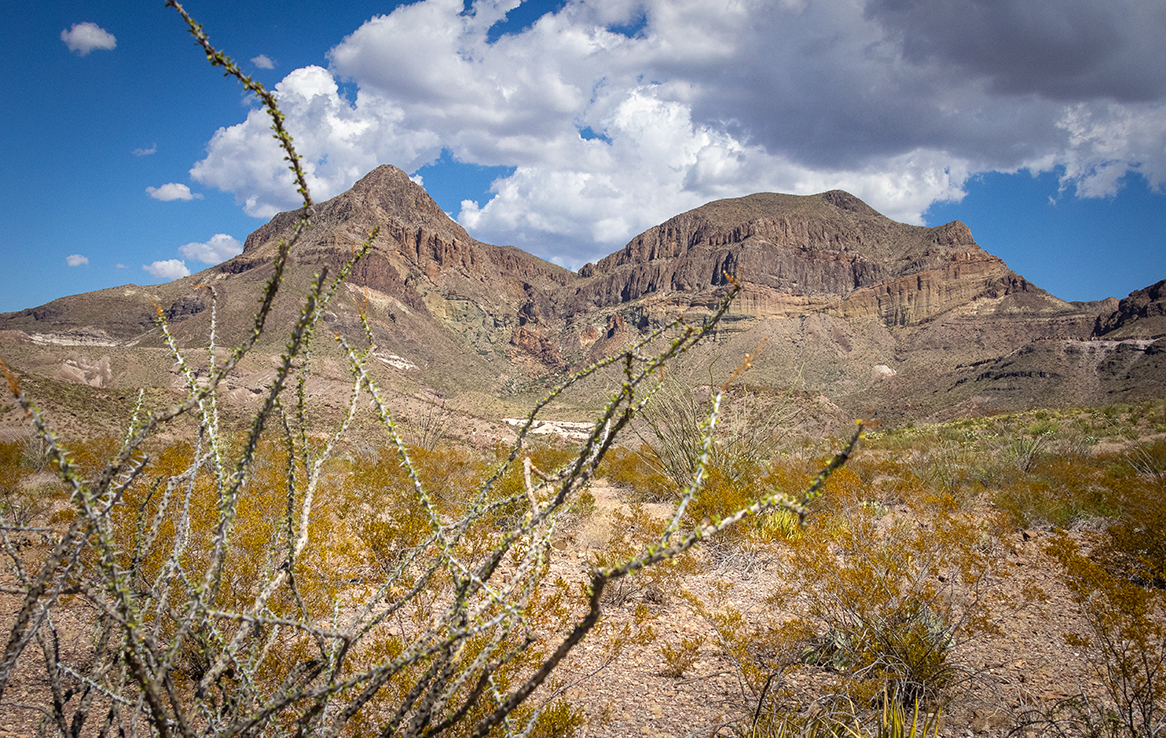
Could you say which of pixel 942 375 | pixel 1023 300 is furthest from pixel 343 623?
pixel 1023 300

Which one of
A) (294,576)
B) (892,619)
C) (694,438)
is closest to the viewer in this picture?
(294,576)

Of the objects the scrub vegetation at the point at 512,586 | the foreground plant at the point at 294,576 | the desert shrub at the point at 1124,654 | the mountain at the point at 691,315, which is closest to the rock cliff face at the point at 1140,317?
the mountain at the point at 691,315

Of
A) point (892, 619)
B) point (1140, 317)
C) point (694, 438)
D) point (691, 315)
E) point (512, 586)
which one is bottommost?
point (892, 619)

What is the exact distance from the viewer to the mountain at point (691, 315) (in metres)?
49.4

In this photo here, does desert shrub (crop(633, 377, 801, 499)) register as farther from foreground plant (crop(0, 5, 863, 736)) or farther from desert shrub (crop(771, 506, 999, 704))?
foreground plant (crop(0, 5, 863, 736))

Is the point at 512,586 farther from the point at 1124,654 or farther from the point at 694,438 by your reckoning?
the point at 694,438

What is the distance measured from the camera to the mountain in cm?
4941

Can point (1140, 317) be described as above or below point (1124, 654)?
above

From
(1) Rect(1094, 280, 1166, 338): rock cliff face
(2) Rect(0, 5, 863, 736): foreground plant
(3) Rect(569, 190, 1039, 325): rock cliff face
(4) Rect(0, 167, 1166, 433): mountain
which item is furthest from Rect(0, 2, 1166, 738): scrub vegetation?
(3) Rect(569, 190, 1039, 325): rock cliff face

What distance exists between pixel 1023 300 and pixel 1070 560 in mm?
128147

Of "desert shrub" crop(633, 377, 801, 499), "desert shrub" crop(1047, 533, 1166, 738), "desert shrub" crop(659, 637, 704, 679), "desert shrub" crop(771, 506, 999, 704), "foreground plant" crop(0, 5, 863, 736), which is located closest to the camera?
"foreground plant" crop(0, 5, 863, 736)

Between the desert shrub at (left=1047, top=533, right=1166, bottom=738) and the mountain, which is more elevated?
the mountain

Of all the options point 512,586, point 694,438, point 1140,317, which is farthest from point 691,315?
point 512,586

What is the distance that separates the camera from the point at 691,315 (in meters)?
98.3
